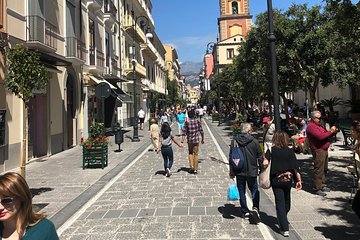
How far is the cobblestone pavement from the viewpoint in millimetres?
5590

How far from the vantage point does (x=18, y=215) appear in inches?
89.0

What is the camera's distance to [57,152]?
1638 cm

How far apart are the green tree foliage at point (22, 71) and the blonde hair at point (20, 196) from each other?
213 inches

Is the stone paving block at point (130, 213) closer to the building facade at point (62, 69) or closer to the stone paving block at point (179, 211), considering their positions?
the stone paving block at point (179, 211)

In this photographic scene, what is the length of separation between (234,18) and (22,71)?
76.6 m

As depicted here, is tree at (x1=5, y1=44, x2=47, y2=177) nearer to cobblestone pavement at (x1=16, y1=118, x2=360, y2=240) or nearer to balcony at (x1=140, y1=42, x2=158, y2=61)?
cobblestone pavement at (x1=16, y1=118, x2=360, y2=240)

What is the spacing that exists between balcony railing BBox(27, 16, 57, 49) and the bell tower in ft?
221

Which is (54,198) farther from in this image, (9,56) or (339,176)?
(339,176)

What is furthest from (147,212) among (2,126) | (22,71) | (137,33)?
(137,33)

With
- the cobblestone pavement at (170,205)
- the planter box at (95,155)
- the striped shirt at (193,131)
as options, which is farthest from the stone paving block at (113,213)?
the planter box at (95,155)

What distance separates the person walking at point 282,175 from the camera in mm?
5273

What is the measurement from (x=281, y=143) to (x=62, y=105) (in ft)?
44.2

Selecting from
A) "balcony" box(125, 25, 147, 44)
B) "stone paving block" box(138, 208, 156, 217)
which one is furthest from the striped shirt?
"balcony" box(125, 25, 147, 44)

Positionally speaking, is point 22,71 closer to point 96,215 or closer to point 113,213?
point 96,215
